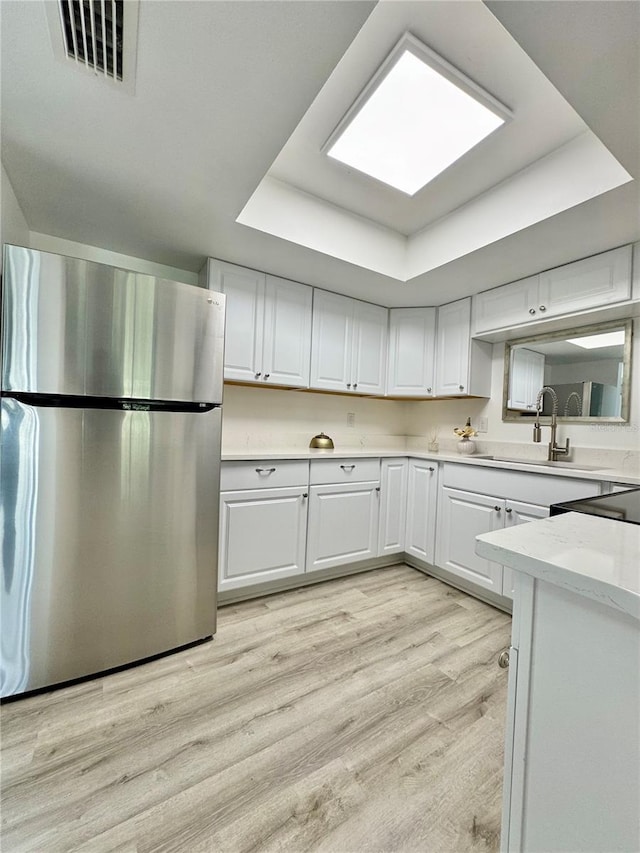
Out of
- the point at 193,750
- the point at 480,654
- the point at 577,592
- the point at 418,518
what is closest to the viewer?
the point at 577,592

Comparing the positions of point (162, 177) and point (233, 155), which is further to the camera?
point (162, 177)

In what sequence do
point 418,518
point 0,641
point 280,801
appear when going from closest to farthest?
point 280,801
point 0,641
point 418,518

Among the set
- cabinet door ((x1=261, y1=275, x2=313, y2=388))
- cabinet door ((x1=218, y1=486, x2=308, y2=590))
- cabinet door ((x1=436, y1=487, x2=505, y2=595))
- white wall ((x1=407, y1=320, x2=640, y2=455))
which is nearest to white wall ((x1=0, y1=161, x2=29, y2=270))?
cabinet door ((x1=261, y1=275, x2=313, y2=388))

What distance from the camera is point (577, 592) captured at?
0.52 meters

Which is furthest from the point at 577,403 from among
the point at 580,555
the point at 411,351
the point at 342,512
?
the point at 580,555

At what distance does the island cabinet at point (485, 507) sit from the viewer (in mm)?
1932

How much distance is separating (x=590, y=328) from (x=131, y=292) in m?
2.60

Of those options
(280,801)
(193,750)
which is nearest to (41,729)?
(193,750)

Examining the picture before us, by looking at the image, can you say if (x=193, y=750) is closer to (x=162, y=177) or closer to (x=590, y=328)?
(x=162, y=177)

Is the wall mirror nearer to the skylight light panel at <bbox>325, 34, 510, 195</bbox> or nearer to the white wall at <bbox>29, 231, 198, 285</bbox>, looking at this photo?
the skylight light panel at <bbox>325, 34, 510, 195</bbox>

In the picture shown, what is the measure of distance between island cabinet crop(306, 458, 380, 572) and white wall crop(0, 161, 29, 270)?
1875 millimetres

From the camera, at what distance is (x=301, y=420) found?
9.53ft

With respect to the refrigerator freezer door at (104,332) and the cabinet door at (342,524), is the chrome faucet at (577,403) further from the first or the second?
the refrigerator freezer door at (104,332)

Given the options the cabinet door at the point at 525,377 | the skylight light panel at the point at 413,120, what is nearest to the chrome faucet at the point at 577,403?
the cabinet door at the point at 525,377
